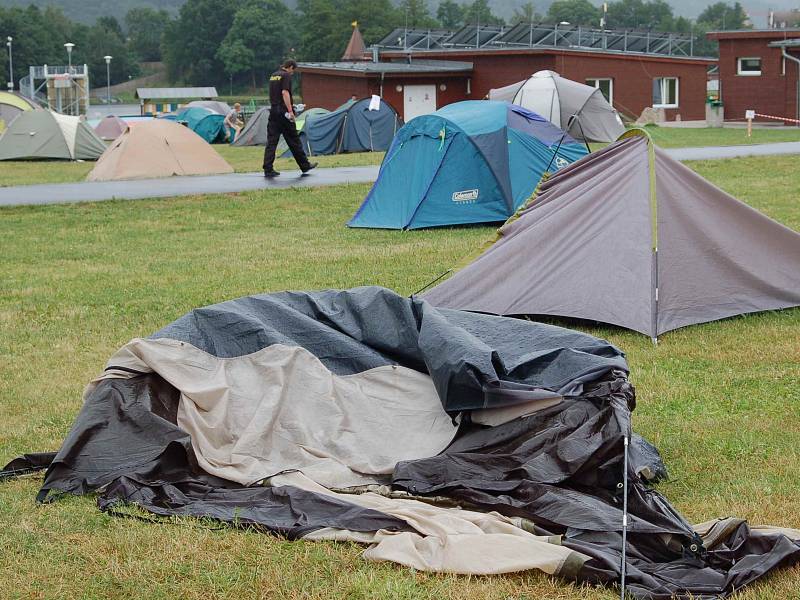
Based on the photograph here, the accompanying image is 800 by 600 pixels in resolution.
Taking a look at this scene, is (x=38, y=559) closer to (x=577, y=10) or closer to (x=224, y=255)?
(x=224, y=255)

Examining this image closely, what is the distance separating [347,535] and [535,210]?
4421 millimetres

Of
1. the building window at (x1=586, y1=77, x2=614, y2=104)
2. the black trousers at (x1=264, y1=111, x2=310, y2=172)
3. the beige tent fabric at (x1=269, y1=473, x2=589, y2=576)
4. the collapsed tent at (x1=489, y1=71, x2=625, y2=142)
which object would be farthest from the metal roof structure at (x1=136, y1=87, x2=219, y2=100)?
the beige tent fabric at (x1=269, y1=473, x2=589, y2=576)

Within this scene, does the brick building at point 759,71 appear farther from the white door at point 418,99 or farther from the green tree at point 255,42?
the green tree at point 255,42

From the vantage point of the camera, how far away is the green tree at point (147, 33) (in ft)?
548

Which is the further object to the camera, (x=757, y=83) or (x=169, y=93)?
(x=169, y=93)

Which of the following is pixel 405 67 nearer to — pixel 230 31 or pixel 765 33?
pixel 765 33

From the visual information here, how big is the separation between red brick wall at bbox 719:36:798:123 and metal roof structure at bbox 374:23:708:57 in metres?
2.72

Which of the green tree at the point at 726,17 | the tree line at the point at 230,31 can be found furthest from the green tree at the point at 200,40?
the green tree at the point at 726,17

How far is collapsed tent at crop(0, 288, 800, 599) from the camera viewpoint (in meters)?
3.80

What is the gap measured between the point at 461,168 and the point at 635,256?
5.69 meters

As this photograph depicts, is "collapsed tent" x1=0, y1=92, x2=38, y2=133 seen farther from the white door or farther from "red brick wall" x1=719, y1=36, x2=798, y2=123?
"red brick wall" x1=719, y1=36, x2=798, y2=123

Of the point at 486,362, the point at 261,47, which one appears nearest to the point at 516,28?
the point at 486,362

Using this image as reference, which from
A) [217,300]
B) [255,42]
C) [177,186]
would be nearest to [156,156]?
[177,186]

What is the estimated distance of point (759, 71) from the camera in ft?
146
